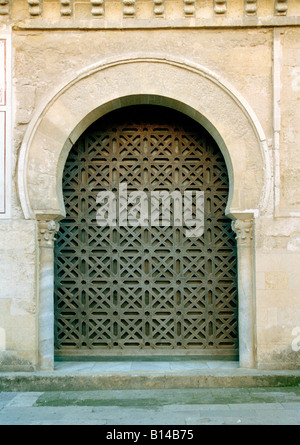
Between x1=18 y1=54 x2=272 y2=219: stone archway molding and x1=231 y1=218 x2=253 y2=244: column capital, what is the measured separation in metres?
0.13

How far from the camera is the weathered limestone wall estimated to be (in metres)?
5.61

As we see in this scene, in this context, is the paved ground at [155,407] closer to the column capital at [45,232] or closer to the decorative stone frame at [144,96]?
the decorative stone frame at [144,96]

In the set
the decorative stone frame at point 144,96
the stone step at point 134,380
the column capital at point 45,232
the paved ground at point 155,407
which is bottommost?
the paved ground at point 155,407

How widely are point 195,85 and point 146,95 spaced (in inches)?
24.1

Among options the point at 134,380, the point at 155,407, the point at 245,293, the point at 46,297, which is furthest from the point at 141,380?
the point at 245,293

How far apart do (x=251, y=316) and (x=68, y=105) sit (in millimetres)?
3383

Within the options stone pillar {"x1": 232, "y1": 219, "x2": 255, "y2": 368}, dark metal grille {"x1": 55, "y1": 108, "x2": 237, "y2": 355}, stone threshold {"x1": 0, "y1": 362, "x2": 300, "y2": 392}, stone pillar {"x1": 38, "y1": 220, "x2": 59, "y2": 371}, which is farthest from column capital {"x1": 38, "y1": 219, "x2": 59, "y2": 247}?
stone pillar {"x1": 232, "y1": 219, "x2": 255, "y2": 368}

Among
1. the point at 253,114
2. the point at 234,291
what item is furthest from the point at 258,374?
the point at 253,114

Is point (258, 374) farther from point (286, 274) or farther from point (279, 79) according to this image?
point (279, 79)

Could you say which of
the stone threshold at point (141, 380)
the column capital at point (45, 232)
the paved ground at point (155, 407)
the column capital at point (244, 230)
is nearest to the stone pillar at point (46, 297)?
the column capital at point (45, 232)

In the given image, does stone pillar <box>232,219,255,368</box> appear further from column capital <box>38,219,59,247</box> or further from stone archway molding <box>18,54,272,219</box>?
column capital <box>38,219,59,247</box>

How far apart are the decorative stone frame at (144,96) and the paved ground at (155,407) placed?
0.55 meters

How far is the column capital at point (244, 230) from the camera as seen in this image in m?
5.71

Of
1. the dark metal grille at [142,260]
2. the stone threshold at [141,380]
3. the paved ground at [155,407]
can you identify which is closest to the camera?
the paved ground at [155,407]
